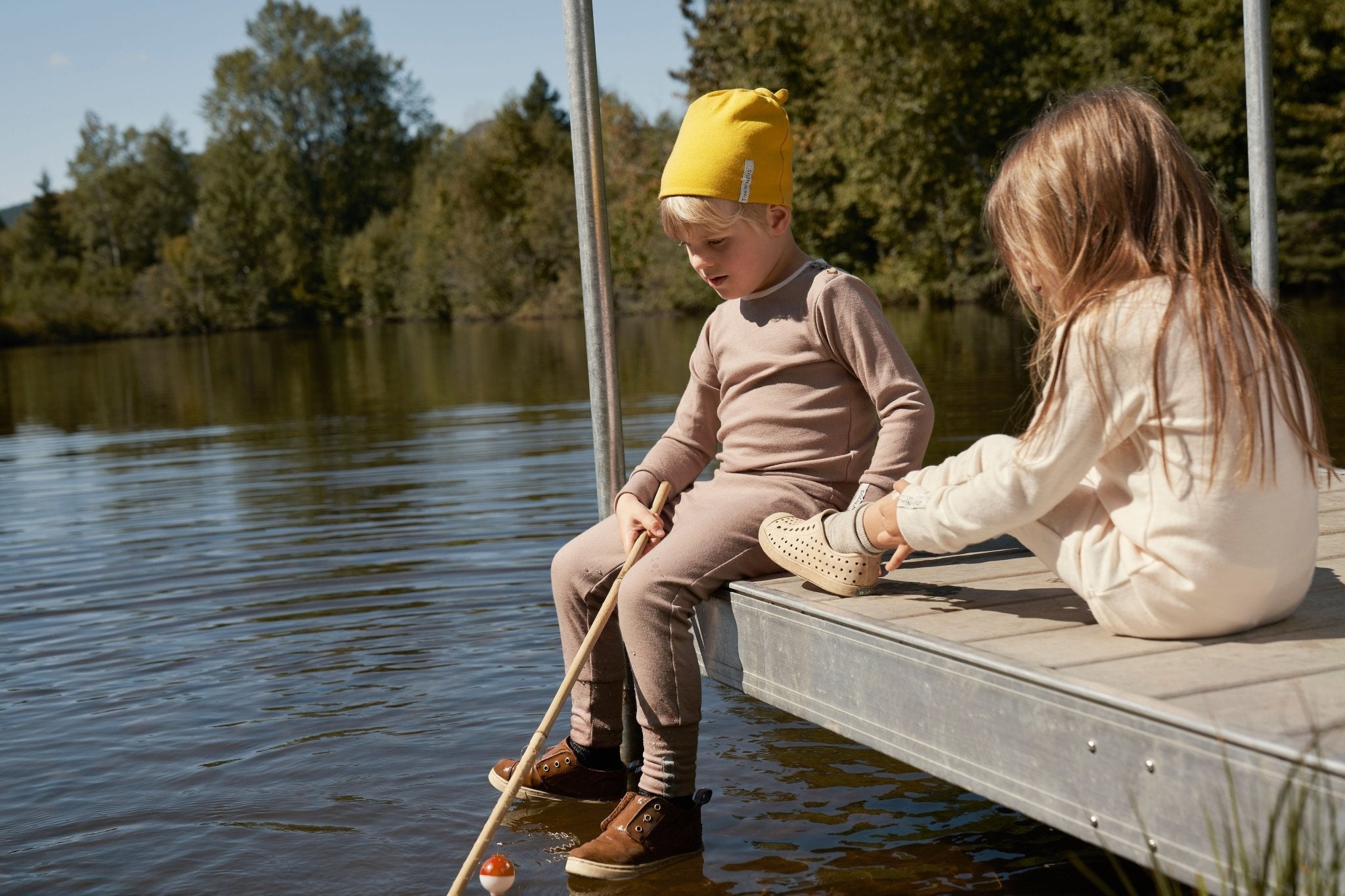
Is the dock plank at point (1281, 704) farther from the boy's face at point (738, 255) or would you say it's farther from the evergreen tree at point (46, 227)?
the evergreen tree at point (46, 227)

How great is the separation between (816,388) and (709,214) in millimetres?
507

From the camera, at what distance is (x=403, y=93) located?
236 feet

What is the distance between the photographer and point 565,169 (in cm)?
6475

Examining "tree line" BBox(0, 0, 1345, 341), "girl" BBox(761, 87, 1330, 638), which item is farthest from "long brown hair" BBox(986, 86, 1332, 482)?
"tree line" BBox(0, 0, 1345, 341)

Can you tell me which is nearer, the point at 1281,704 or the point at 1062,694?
the point at 1281,704

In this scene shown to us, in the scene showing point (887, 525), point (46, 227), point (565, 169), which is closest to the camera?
point (887, 525)

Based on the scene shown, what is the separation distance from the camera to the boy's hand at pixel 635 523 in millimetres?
3461

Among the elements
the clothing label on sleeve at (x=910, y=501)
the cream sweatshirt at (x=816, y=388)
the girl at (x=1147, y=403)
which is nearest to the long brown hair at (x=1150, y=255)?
the girl at (x=1147, y=403)

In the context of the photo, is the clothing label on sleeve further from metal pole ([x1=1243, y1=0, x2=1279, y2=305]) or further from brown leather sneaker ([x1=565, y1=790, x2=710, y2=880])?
metal pole ([x1=1243, y1=0, x2=1279, y2=305])

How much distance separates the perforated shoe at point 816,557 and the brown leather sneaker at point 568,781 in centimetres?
88

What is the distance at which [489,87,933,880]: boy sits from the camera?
10.6 ft

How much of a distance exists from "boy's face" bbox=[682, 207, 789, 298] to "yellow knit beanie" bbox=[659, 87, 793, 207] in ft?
0.30

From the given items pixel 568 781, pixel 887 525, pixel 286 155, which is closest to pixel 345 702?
pixel 568 781

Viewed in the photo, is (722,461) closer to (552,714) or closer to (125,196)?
(552,714)
